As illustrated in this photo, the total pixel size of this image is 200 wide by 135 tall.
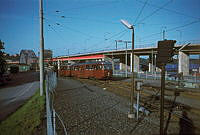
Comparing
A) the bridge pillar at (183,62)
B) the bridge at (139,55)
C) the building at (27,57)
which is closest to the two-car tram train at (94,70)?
the bridge at (139,55)

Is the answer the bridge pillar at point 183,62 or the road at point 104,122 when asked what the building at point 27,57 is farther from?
the road at point 104,122

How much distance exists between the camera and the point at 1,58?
2616 cm

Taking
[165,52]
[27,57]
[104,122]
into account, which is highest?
[27,57]

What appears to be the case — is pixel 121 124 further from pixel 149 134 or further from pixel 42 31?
pixel 42 31

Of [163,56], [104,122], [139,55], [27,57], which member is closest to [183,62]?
[139,55]

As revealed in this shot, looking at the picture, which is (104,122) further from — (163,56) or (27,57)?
(27,57)

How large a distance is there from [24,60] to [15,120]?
105740 millimetres

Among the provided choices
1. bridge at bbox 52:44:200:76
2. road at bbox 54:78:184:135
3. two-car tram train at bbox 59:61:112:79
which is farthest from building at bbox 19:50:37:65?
road at bbox 54:78:184:135

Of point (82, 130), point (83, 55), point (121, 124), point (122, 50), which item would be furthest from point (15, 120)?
point (83, 55)

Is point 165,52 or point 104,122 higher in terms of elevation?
point 165,52

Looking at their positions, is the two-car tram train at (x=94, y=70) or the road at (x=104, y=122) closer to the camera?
the road at (x=104, y=122)

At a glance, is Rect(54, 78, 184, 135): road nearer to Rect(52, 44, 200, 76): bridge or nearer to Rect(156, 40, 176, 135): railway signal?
Rect(156, 40, 176, 135): railway signal

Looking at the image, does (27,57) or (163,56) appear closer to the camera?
(163,56)

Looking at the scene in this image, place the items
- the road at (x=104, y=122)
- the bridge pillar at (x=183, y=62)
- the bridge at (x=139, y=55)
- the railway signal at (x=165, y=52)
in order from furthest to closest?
the bridge pillar at (x=183, y=62), the bridge at (x=139, y=55), the road at (x=104, y=122), the railway signal at (x=165, y=52)
